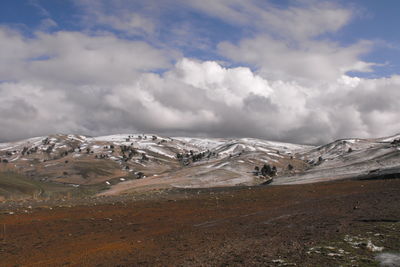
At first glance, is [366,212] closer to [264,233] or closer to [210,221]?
[264,233]

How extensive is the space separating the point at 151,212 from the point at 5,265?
1646 cm

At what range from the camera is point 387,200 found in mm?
26250

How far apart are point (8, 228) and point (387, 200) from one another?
2728 cm

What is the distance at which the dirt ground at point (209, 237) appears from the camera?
13.3m

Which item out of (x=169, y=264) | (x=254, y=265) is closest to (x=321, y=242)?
(x=254, y=265)

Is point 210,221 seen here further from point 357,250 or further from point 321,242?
point 357,250

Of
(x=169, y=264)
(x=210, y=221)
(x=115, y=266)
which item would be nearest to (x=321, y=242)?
(x=169, y=264)

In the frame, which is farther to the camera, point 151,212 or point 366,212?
point 151,212

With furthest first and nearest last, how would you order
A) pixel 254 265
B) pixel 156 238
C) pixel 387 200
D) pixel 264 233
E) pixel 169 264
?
pixel 387 200 < pixel 156 238 < pixel 264 233 < pixel 169 264 < pixel 254 265

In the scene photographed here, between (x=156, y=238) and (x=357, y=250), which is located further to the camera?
(x=156, y=238)

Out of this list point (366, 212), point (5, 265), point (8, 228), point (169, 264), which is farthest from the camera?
point (8, 228)

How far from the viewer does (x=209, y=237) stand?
18.8 meters

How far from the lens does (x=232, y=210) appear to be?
30375mm

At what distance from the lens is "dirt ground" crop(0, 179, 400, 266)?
43.7 feet
